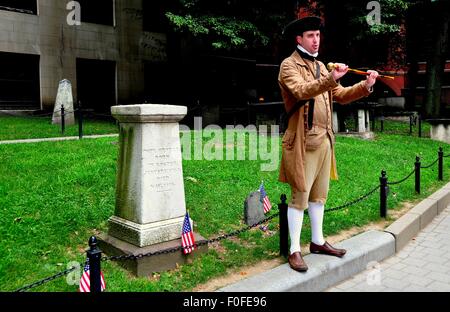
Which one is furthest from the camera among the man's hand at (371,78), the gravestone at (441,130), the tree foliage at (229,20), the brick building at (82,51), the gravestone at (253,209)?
the brick building at (82,51)

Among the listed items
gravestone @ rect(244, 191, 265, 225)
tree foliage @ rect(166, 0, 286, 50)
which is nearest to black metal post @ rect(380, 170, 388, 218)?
gravestone @ rect(244, 191, 265, 225)

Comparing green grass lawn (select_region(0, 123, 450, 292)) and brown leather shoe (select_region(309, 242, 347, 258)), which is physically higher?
green grass lawn (select_region(0, 123, 450, 292))

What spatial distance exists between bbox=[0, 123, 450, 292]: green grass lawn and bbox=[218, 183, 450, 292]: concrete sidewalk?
1.69ft

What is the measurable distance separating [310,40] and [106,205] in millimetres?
3369

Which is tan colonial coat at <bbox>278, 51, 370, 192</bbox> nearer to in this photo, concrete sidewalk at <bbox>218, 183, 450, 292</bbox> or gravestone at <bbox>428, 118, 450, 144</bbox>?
concrete sidewalk at <bbox>218, 183, 450, 292</bbox>

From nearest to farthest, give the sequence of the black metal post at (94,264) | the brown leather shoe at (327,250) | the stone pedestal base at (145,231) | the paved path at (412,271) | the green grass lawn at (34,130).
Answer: the black metal post at (94,264), the stone pedestal base at (145,231), the paved path at (412,271), the brown leather shoe at (327,250), the green grass lawn at (34,130)

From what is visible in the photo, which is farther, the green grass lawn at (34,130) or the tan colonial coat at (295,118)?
the green grass lawn at (34,130)

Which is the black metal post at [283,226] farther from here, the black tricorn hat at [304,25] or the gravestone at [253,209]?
the black tricorn hat at [304,25]

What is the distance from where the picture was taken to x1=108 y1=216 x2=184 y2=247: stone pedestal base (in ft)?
15.0

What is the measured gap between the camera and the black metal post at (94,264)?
342cm

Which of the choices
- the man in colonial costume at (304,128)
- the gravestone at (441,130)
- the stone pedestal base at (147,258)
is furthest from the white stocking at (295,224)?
the gravestone at (441,130)

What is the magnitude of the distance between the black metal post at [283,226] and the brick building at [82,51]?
1717 centimetres

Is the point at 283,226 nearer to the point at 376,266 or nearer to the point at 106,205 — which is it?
the point at 376,266

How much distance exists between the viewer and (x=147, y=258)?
4.45m
